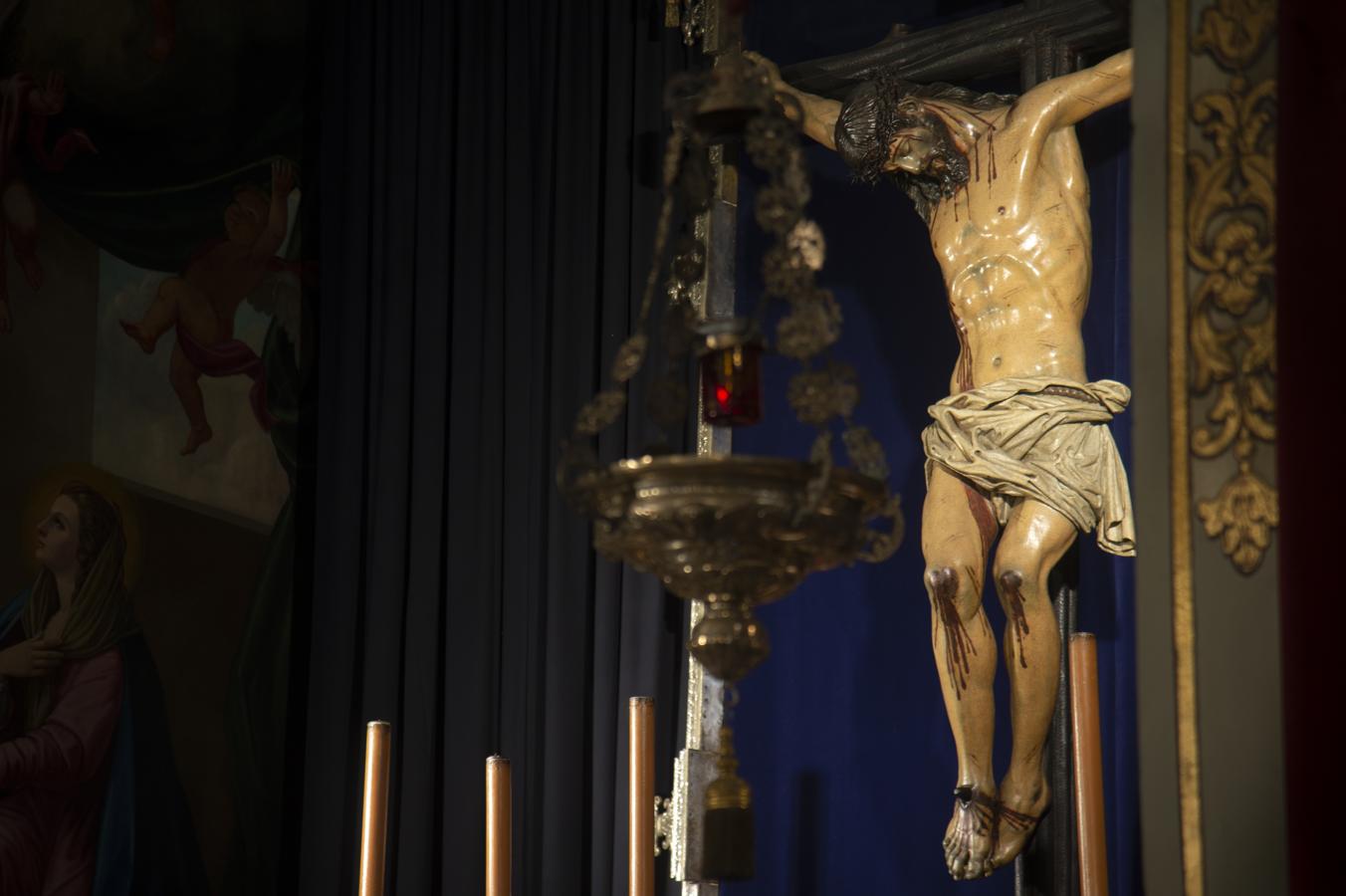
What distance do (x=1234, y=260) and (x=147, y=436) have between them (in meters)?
2.81

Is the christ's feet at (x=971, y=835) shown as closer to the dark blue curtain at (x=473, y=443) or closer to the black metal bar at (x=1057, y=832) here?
the black metal bar at (x=1057, y=832)

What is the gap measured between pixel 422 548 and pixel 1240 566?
8.47 ft

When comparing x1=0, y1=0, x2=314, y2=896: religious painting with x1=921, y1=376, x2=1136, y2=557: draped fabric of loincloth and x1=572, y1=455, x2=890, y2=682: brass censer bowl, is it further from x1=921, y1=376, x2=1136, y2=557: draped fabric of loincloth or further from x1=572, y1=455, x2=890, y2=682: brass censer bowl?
x1=572, y1=455, x2=890, y2=682: brass censer bowl

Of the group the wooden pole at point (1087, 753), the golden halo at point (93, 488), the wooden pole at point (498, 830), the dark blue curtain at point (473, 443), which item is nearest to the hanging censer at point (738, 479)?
the wooden pole at point (1087, 753)

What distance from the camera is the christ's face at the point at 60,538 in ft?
11.2

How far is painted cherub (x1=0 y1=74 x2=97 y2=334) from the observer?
346 cm

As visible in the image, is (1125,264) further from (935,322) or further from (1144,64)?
(1144,64)

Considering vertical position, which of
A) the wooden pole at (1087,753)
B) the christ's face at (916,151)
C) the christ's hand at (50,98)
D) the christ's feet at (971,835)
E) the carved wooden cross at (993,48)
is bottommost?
the christ's feet at (971,835)

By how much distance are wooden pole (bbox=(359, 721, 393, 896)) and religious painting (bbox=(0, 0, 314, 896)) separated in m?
1.10

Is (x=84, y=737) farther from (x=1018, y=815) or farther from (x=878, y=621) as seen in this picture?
(x=1018, y=815)

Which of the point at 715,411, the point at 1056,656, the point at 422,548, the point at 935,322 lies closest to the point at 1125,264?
the point at 935,322

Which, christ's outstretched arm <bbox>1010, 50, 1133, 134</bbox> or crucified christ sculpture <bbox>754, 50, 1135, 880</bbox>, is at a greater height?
christ's outstretched arm <bbox>1010, 50, 1133, 134</bbox>

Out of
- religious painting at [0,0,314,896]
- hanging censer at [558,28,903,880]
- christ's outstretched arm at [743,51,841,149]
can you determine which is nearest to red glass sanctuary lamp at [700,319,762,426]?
hanging censer at [558,28,903,880]

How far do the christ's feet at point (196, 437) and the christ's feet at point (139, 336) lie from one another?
20 cm
